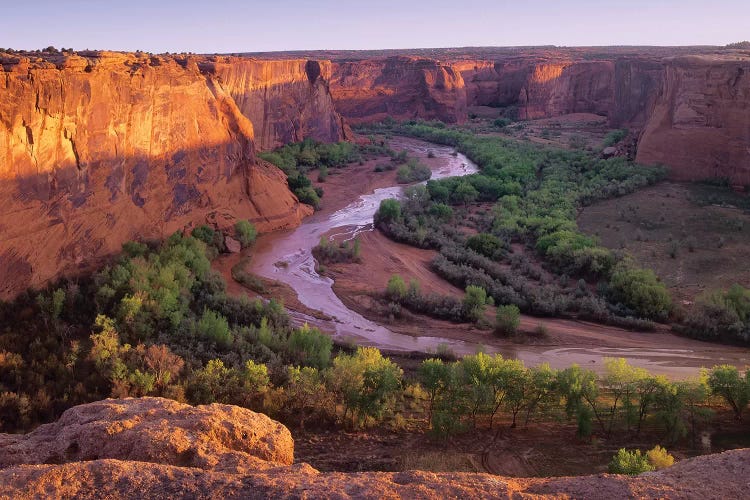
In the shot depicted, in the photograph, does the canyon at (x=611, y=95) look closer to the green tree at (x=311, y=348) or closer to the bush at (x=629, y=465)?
the green tree at (x=311, y=348)

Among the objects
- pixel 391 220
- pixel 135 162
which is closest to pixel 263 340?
pixel 135 162

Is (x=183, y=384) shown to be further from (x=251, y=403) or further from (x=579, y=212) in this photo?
(x=579, y=212)

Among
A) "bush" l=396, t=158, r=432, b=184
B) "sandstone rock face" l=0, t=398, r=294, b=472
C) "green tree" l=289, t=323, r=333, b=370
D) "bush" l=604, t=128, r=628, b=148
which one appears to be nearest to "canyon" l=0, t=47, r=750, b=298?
"bush" l=604, t=128, r=628, b=148

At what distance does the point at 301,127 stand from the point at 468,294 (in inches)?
1100

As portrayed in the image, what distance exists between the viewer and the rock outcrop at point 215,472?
5.00 meters

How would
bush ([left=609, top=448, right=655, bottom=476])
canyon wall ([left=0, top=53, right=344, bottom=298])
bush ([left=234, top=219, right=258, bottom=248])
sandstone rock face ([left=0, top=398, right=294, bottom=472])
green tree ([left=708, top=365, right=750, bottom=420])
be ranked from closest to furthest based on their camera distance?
sandstone rock face ([left=0, top=398, right=294, bottom=472]) < bush ([left=609, top=448, right=655, bottom=476]) < green tree ([left=708, top=365, right=750, bottom=420]) < canyon wall ([left=0, top=53, right=344, bottom=298]) < bush ([left=234, top=219, right=258, bottom=248])

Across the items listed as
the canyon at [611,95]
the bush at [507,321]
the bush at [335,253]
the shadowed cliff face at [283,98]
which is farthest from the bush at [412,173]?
the bush at [507,321]

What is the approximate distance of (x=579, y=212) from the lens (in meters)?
31.3

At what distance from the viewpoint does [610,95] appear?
63.4 metres

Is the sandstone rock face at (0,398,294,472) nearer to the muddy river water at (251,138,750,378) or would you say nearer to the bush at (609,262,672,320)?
the muddy river water at (251,138,750,378)

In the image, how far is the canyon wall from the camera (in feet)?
50.4

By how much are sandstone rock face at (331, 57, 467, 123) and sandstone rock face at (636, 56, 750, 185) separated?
3057cm

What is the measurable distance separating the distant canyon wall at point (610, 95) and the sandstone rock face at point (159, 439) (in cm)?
3248

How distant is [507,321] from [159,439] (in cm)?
1294
